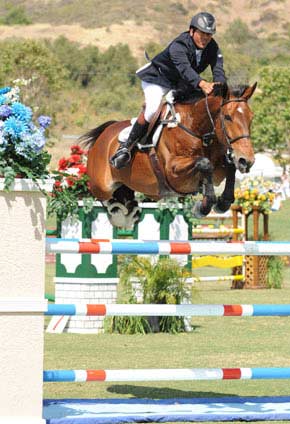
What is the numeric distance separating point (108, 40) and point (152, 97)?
96.5 m

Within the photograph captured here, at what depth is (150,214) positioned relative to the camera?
11.0 metres

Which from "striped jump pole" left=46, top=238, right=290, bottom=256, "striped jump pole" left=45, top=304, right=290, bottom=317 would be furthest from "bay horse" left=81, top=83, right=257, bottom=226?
"striped jump pole" left=45, top=304, right=290, bottom=317

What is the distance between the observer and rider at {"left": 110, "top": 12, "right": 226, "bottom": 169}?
7.59m

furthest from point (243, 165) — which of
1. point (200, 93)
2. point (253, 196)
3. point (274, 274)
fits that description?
point (253, 196)

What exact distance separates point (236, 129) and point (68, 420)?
2.45 m

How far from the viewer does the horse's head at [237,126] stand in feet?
23.6

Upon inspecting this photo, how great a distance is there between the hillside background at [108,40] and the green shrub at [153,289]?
45925 mm

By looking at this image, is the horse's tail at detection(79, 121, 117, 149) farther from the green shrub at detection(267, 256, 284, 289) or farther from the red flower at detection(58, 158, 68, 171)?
the green shrub at detection(267, 256, 284, 289)

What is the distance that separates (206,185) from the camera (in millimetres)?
7684

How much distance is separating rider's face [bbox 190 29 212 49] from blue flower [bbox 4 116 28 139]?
7.05 ft

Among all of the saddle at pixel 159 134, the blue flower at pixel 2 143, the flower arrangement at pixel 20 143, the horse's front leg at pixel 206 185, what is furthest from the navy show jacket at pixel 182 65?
the blue flower at pixel 2 143

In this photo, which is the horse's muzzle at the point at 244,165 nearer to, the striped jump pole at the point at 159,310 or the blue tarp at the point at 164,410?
the striped jump pole at the point at 159,310

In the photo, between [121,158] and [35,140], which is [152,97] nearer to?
[121,158]

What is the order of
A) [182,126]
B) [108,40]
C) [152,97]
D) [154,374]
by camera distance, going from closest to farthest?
[154,374]
[182,126]
[152,97]
[108,40]
